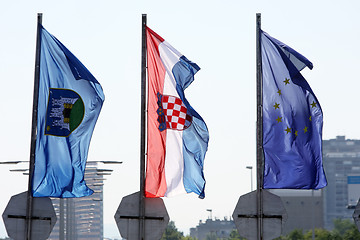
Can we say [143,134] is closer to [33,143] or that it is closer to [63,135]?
[63,135]

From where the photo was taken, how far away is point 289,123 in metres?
27.4

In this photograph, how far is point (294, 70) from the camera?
27797mm

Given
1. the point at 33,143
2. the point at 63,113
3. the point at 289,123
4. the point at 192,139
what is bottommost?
the point at 33,143

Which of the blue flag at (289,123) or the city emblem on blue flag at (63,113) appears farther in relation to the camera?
the blue flag at (289,123)

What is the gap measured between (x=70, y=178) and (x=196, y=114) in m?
3.90

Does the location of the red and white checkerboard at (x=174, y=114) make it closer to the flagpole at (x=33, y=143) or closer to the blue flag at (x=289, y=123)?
the blue flag at (x=289, y=123)

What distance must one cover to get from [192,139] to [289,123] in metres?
2.67

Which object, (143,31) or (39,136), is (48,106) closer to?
(39,136)

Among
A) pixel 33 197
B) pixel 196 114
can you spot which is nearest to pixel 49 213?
pixel 33 197

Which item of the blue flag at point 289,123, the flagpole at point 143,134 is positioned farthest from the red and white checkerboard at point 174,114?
the blue flag at point 289,123

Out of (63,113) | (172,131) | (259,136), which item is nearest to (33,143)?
(63,113)

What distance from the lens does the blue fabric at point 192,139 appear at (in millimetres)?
27359

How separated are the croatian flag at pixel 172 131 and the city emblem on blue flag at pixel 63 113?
2003 millimetres

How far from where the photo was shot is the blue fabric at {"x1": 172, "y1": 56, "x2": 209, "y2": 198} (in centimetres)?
2736
